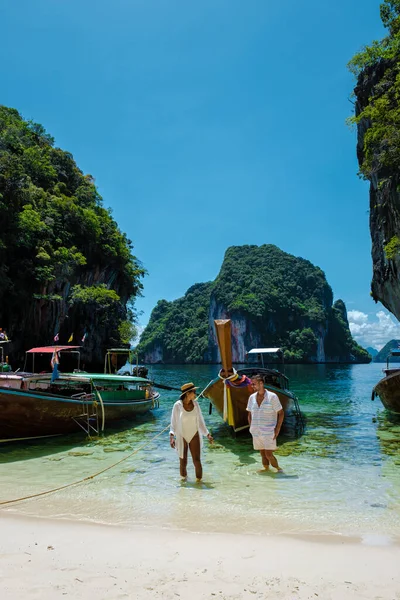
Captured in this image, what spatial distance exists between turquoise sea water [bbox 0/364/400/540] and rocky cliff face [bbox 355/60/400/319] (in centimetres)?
1156

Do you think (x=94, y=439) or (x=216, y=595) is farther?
(x=94, y=439)

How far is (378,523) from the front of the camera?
466 cm

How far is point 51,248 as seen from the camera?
82.2 ft

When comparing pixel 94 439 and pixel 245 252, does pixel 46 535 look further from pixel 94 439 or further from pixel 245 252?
pixel 245 252

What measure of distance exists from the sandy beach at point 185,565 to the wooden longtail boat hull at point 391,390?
34.8 feet

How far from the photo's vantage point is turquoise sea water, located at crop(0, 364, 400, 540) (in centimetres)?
481

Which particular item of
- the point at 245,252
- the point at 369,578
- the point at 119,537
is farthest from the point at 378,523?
the point at 245,252

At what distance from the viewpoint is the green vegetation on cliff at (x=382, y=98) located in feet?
52.2

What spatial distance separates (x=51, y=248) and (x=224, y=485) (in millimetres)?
22242

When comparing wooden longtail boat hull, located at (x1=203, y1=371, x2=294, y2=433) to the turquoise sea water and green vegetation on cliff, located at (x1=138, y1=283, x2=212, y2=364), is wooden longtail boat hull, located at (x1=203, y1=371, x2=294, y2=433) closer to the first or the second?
the turquoise sea water

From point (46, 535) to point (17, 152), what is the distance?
2919cm

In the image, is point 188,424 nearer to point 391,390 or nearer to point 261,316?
point 391,390

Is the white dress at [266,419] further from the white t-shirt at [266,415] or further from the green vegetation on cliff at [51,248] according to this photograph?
the green vegetation on cliff at [51,248]

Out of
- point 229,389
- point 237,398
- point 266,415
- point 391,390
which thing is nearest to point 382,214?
point 391,390
